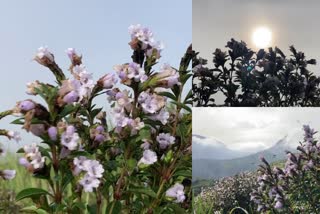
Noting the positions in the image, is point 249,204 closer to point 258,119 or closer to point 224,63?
point 258,119

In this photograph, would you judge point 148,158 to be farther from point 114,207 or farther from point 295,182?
point 295,182

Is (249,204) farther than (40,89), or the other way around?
(249,204)

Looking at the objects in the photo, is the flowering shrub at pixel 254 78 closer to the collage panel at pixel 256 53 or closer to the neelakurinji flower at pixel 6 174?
the collage panel at pixel 256 53

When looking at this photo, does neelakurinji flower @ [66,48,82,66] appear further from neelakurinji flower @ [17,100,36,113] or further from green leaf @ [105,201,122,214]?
green leaf @ [105,201,122,214]

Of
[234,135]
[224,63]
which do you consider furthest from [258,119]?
[224,63]

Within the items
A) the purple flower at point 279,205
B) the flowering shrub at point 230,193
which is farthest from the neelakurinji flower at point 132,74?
the purple flower at point 279,205

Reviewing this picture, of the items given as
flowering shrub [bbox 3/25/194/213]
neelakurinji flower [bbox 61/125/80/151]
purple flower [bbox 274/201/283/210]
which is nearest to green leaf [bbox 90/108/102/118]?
flowering shrub [bbox 3/25/194/213]

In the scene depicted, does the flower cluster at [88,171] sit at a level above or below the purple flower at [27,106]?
below

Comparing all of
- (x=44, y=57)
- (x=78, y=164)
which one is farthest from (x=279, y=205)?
(x=44, y=57)
